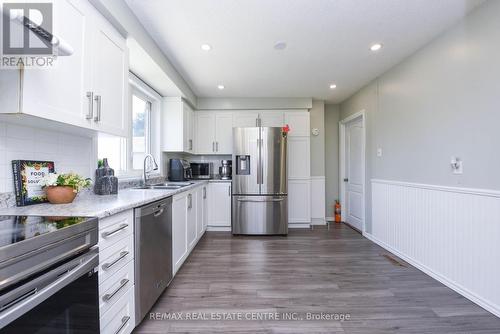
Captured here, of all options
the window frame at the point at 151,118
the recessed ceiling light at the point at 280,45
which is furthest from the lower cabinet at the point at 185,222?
the recessed ceiling light at the point at 280,45

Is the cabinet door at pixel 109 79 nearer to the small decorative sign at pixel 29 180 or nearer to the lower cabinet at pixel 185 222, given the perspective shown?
the small decorative sign at pixel 29 180

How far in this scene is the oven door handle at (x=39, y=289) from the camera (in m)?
0.68

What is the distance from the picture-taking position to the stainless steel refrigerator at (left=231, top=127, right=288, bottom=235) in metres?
3.80

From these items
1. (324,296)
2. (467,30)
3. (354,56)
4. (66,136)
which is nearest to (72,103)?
(66,136)

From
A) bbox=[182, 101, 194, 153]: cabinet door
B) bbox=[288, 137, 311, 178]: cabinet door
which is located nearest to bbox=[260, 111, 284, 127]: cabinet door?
bbox=[288, 137, 311, 178]: cabinet door

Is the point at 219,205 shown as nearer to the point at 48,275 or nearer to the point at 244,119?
the point at 244,119

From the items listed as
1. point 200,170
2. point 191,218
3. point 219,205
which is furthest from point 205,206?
point 191,218

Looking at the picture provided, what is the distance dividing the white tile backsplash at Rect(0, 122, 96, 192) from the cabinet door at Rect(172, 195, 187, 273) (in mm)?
795

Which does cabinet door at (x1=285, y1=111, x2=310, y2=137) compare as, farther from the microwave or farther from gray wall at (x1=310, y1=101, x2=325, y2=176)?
the microwave

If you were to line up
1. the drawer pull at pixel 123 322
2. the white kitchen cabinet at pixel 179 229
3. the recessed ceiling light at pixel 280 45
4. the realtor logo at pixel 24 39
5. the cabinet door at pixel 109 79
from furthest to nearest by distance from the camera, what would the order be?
the recessed ceiling light at pixel 280 45
the white kitchen cabinet at pixel 179 229
the cabinet door at pixel 109 79
the drawer pull at pixel 123 322
the realtor logo at pixel 24 39

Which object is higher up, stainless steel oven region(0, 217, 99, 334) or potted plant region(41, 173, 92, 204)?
potted plant region(41, 173, 92, 204)

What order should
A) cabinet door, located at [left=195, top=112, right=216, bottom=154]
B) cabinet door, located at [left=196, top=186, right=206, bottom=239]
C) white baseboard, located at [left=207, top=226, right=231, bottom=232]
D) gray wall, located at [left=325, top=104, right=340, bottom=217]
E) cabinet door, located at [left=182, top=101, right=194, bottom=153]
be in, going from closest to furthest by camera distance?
cabinet door, located at [left=196, top=186, right=206, bottom=239]
cabinet door, located at [left=182, top=101, right=194, bottom=153]
white baseboard, located at [left=207, top=226, right=231, bottom=232]
cabinet door, located at [left=195, top=112, right=216, bottom=154]
gray wall, located at [left=325, top=104, right=340, bottom=217]

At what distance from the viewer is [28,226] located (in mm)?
915

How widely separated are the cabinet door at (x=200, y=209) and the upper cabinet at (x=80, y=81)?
65.6 inches
